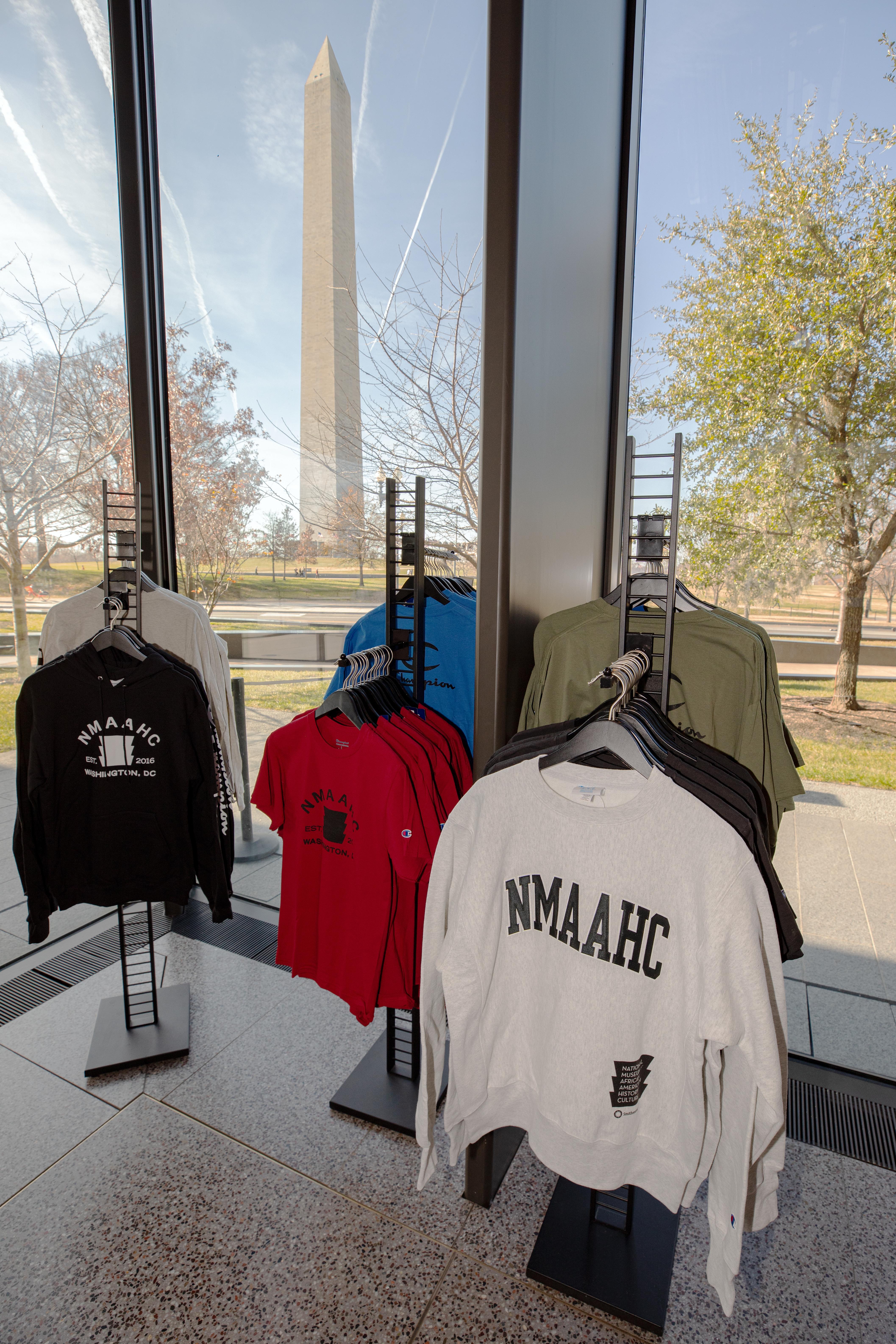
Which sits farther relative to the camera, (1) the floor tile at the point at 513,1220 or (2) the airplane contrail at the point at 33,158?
(2) the airplane contrail at the point at 33,158

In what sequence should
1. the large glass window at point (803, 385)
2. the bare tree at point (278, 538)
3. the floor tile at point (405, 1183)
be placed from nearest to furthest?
Result: the floor tile at point (405, 1183), the large glass window at point (803, 385), the bare tree at point (278, 538)

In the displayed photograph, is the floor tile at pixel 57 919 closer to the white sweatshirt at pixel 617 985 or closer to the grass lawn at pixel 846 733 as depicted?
the grass lawn at pixel 846 733

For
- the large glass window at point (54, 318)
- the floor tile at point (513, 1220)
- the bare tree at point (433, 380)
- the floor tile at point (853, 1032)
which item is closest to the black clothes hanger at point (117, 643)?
the bare tree at point (433, 380)

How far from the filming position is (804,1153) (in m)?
1.82

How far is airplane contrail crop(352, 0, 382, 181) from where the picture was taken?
91.0 inches

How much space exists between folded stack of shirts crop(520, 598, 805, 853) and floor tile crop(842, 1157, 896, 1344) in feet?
3.37

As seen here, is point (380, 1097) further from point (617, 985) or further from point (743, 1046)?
point (743, 1046)

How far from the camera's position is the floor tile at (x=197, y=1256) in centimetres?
138

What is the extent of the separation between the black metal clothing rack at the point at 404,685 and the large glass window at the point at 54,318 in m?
1.59

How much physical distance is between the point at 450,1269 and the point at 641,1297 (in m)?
0.42

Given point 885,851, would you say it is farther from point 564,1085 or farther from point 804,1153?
point 564,1085

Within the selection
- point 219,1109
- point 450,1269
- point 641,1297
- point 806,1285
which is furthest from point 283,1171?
point 806,1285

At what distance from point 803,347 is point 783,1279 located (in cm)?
242

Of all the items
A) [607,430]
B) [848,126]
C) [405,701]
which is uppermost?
[848,126]
